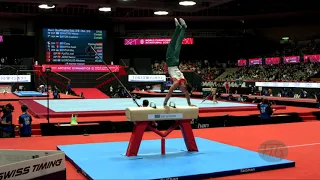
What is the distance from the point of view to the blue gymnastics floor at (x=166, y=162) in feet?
17.6

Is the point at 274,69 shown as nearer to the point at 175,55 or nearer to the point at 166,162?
the point at 175,55

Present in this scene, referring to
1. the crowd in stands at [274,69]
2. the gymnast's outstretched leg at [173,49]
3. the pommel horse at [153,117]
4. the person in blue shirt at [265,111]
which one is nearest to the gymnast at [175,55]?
the gymnast's outstretched leg at [173,49]

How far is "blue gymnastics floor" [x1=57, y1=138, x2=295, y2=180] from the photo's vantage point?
5363 mm

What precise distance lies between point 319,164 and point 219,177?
→ 1937mm

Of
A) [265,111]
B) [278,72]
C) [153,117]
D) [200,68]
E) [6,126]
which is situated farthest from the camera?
[200,68]

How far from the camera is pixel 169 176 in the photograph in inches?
203

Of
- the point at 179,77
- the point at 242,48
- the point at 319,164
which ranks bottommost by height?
the point at 319,164

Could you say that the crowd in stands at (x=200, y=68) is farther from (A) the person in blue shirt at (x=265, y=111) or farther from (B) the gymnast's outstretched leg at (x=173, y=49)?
(B) the gymnast's outstretched leg at (x=173, y=49)

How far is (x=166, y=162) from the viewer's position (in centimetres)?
611

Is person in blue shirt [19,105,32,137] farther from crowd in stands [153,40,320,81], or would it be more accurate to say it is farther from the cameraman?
crowd in stands [153,40,320,81]

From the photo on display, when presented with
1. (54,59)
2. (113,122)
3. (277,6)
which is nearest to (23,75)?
(54,59)

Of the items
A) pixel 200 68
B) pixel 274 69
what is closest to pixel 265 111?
pixel 274 69

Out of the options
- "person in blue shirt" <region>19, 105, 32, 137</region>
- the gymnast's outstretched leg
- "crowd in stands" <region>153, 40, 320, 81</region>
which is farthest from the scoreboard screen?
the gymnast's outstretched leg

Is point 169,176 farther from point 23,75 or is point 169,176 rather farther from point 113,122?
point 23,75
